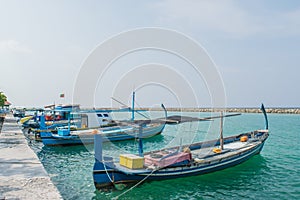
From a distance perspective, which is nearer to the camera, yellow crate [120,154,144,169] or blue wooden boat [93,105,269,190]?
blue wooden boat [93,105,269,190]

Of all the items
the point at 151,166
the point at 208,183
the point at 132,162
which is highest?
the point at 132,162

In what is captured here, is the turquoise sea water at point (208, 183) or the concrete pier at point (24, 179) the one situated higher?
the concrete pier at point (24, 179)

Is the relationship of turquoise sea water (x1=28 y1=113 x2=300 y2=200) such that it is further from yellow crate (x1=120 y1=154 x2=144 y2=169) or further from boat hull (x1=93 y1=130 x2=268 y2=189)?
yellow crate (x1=120 y1=154 x2=144 y2=169)

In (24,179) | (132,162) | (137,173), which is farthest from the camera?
(132,162)

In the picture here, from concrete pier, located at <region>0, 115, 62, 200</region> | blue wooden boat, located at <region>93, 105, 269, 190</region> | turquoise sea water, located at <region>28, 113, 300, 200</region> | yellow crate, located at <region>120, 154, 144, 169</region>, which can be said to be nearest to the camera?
concrete pier, located at <region>0, 115, 62, 200</region>

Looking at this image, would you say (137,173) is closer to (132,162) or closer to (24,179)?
(132,162)

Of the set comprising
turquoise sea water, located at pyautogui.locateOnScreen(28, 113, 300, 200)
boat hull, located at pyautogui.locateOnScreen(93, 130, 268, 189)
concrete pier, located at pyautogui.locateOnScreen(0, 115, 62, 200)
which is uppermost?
concrete pier, located at pyautogui.locateOnScreen(0, 115, 62, 200)

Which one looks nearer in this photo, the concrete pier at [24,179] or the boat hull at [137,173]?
the concrete pier at [24,179]

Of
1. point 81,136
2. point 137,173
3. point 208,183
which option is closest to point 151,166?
point 137,173

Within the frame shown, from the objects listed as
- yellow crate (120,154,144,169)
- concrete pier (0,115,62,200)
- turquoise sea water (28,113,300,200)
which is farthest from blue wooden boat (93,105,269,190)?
concrete pier (0,115,62,200)

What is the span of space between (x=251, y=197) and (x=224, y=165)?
2.91 metres

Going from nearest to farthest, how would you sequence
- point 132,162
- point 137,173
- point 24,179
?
point 24,179
point 137,173
point 132,162

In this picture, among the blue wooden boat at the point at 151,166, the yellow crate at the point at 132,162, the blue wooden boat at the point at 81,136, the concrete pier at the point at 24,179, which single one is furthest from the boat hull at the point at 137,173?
the blue wooden boat at the point at 81,136

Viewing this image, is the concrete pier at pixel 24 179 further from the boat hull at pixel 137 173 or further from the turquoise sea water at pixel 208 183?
the boat hull at pixel 137 173
